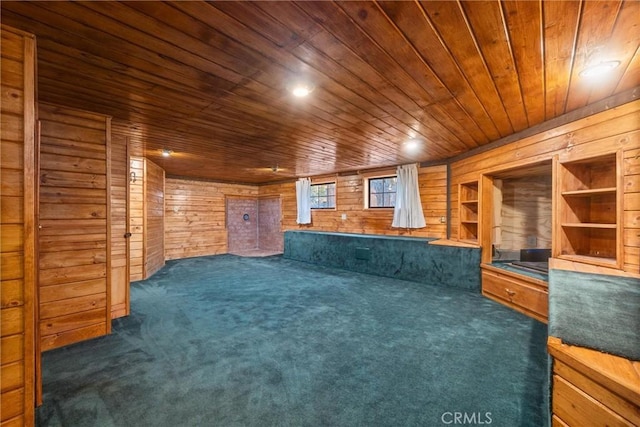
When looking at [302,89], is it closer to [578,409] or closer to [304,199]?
[578,409]

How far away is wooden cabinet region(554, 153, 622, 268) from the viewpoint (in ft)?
8.52

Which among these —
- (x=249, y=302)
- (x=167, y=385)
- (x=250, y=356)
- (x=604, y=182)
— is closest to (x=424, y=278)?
(x=604, y=182)

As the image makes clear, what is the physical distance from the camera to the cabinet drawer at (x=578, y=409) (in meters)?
1.12

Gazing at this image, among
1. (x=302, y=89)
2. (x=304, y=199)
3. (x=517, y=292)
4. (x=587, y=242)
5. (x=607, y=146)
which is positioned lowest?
(x=517, y=292)

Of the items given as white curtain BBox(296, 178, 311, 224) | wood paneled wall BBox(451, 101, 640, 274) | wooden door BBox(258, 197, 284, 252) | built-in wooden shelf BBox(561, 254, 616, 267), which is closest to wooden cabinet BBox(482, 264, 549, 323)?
built-in wooden shelf BBox(561, 254, 616, 267)

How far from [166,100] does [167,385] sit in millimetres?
2196

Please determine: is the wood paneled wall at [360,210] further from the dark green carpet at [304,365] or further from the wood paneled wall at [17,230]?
the wood paneled wall at [17,230]

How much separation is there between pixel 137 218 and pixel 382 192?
475 centimetres

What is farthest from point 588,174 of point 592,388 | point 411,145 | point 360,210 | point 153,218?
point 153,218

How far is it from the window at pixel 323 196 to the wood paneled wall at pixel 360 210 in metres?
0.17

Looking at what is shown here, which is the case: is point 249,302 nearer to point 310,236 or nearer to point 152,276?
point 152,276

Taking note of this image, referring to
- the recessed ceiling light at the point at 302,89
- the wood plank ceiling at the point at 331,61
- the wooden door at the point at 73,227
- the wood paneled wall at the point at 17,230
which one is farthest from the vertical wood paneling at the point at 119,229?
the recessed ceiling light at the point at 302,89

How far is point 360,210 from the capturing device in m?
6.10

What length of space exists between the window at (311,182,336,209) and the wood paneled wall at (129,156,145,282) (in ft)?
12.6
